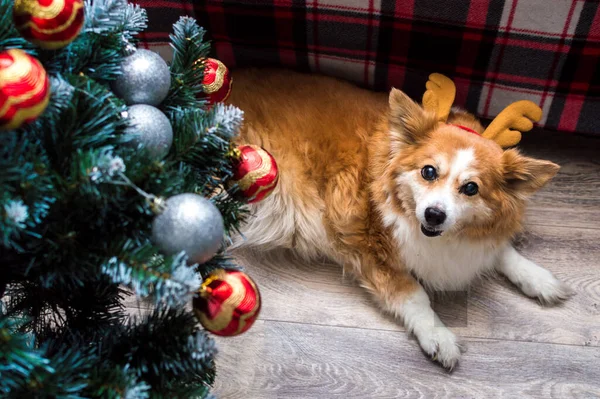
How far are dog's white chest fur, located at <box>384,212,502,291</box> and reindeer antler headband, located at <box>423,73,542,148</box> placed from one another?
299 millimetres

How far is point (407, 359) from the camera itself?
1.44 metres

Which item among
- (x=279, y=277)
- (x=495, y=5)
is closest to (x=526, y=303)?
(x=279, y=277)

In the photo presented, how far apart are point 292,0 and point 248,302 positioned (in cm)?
106

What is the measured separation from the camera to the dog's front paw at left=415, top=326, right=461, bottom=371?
4.58ft

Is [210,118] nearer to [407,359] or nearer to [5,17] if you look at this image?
[5,17]

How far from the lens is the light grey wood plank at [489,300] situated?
1494 millimetres

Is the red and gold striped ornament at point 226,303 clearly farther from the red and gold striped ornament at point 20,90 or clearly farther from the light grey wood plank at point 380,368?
the light grey wood plank at point 380,368

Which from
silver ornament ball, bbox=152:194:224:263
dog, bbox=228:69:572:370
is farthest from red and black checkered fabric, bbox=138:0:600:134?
silver ornament ball, bbox=152:194:224:263

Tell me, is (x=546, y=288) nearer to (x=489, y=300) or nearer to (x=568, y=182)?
(x=489, y=300)

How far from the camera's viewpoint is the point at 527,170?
1260 millimetres

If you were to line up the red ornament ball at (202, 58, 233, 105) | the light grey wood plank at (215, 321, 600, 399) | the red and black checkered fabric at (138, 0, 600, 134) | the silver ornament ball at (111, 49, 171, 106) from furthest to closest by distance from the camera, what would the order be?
the red and black checkered fabric at (138, 0, 600, 134) → the light grey wood plank at (215, 321, 600, 399) → the red ornament ball at (202, 58, 233, 105) → the silver ornament ball at (111, 49, 171, 106)

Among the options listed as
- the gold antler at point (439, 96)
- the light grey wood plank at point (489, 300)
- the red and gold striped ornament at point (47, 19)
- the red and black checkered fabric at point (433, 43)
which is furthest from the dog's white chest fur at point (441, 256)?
the red and gold striped ornament at point (47, 19)

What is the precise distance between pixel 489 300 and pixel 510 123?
0.56 meters

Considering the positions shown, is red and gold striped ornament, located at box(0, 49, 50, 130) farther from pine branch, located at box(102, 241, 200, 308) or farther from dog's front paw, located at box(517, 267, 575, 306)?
dog's front paw, located at box(517, 267, 575, 306)
